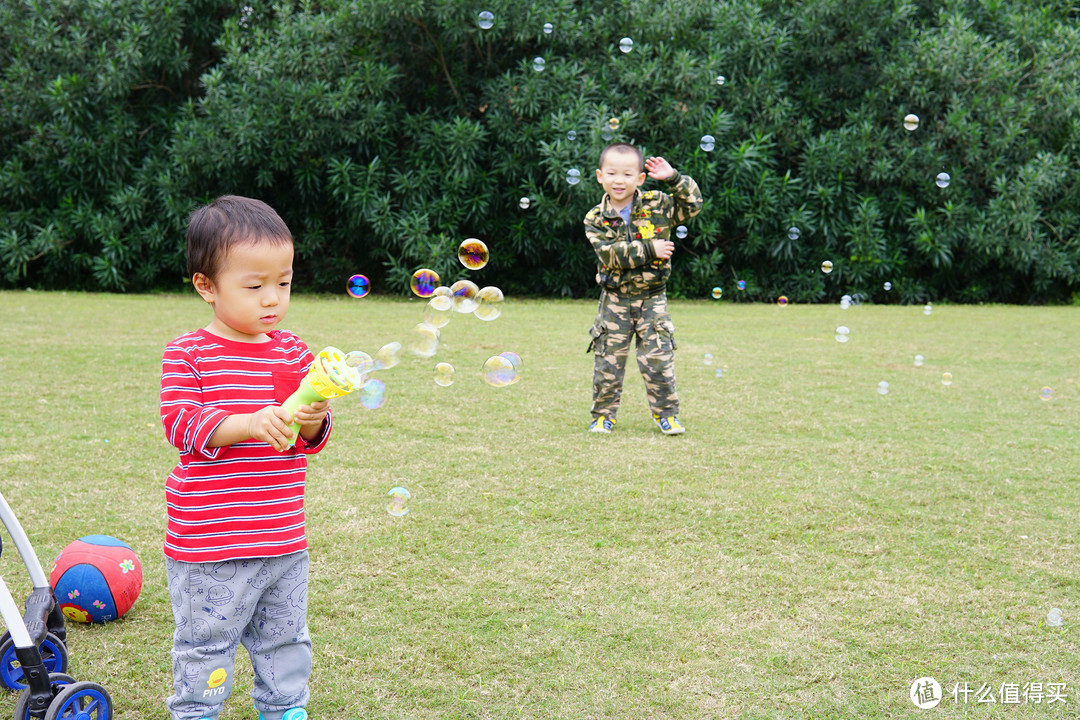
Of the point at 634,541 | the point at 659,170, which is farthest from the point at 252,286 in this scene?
the point at 659,170

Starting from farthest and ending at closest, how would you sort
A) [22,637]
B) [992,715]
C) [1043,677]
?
[1043,677]
[992,715]
[22,637]

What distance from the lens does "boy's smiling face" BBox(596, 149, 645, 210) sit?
482 cm

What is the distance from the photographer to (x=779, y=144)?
1445cm

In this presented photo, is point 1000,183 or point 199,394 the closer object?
point 199,394

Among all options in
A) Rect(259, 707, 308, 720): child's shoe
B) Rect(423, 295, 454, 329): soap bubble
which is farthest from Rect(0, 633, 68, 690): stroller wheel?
Rect(423, 295, 454, 329): soap bubble

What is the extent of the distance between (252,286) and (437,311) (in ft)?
8.88

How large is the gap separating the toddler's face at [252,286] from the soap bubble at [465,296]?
262 cm

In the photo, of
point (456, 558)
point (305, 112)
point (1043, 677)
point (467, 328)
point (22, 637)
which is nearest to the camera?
point (22, 637)

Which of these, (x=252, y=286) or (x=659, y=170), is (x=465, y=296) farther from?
(x=252, y=286)

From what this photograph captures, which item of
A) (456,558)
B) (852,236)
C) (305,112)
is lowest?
(456,558)

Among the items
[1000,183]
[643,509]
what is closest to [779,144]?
[1000,183]

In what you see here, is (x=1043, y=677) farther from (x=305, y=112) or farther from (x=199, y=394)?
(x=305, y=112)

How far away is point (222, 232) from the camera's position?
1915 millimetres

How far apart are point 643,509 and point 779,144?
38.8 ft
